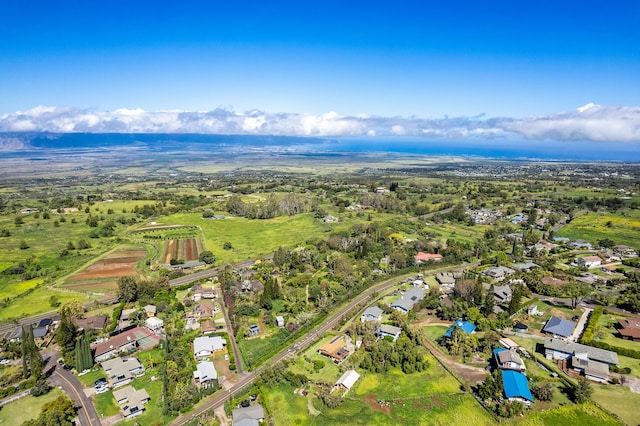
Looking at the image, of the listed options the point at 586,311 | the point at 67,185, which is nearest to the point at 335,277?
the point at 586,311

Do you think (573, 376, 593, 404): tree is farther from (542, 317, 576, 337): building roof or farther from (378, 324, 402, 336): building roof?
(378, 324, 402, 336): building roof

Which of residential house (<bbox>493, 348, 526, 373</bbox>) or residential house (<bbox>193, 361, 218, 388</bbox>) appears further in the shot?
residential house (<bbox>493, 348, 526, 373</bbox>)

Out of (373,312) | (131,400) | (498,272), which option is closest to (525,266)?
(498,272)

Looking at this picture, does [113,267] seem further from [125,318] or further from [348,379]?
[348,379]

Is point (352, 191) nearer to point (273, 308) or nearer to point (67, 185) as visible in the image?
point (273, 308)

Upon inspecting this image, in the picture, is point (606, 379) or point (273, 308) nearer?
point (606, 379)

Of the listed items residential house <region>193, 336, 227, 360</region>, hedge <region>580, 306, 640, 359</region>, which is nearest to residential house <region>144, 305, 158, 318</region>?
residential house <region>193, 336, 227, 360</region>
